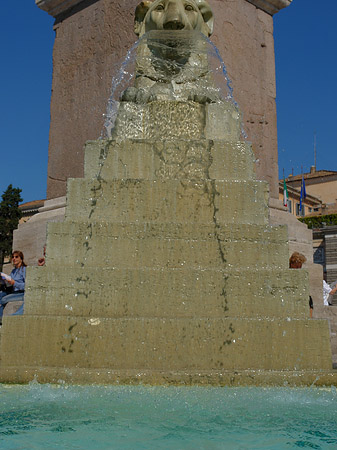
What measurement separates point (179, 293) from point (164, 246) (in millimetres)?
435

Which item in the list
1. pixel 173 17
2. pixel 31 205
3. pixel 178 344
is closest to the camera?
pixel 178 344

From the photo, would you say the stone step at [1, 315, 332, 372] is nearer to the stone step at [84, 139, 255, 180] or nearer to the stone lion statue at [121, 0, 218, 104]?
the stone step at [84, 139, 255, 180]

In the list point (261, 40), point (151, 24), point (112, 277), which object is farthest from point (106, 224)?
point (261, 40)

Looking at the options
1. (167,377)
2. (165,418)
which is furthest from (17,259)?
(165,418)

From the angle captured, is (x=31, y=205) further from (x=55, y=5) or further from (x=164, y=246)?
(x=164, y=246)

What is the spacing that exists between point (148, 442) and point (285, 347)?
183 centimetres

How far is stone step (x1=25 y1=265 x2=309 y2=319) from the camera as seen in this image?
13.6ft

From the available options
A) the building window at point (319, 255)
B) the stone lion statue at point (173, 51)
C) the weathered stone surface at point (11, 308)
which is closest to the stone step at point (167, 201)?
the stone lion statue at point (173, 51)

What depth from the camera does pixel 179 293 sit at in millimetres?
4164

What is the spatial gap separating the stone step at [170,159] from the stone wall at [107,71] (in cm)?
403

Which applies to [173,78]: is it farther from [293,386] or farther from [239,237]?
[293,386]

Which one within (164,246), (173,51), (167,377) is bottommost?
(167,377)

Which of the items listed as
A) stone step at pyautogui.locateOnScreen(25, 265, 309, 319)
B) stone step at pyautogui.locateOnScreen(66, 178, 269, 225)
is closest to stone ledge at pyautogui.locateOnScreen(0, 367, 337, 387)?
stone step at pyautogui.locateOnScreen(25, 265, 309, 319)

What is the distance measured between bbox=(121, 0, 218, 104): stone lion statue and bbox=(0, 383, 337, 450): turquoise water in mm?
3483
